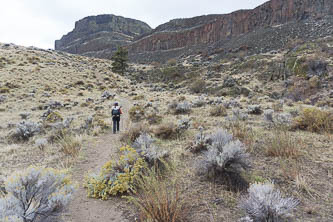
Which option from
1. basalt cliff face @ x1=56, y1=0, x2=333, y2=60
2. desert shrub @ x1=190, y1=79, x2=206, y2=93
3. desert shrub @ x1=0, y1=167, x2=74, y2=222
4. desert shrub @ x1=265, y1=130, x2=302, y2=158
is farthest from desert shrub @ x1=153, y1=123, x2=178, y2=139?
basalt cliff face @ x1=56, y1=0, x2=333, y2=60

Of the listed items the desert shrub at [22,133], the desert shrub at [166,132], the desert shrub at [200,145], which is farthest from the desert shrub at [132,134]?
the desert shrub at [22,133]

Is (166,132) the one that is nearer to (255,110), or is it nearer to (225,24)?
(255,110)

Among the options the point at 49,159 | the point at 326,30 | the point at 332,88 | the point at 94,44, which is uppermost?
the point at 94,44

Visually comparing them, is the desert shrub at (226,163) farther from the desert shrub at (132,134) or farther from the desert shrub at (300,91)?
the desert shrub at (300,91)

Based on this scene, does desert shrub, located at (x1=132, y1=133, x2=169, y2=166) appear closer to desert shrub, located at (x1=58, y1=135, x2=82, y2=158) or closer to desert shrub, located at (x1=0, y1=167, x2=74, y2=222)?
desert shrub, located at (x1=0, y1=167, x2=74, y2=222)

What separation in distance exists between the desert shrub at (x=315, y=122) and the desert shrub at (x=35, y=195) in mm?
6894

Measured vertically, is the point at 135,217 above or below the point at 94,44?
below

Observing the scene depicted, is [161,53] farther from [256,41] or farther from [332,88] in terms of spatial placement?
[332,88]

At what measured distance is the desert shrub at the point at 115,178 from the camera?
3.24 meters

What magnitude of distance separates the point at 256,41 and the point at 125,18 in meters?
137

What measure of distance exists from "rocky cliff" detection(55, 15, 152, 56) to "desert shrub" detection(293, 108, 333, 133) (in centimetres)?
11905

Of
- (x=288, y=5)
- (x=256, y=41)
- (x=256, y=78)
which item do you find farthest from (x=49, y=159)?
(x=288, y=5)

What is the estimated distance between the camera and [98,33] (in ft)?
422

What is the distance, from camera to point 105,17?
146 m
